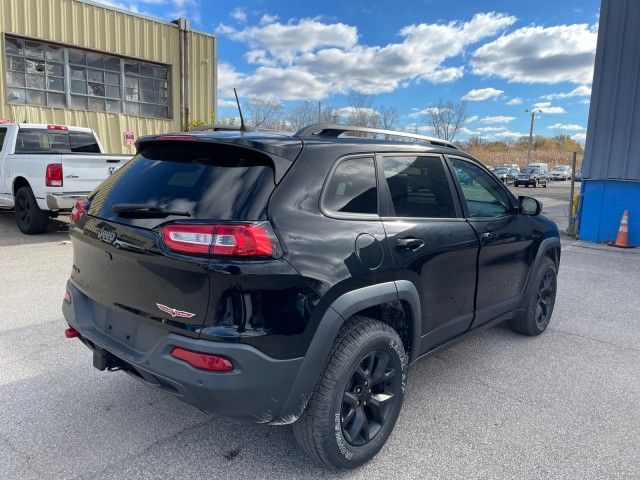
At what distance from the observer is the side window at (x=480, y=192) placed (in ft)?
11.7

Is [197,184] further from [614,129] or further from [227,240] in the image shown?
[614,129]

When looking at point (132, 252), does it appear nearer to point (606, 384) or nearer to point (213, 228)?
point (213, 228)

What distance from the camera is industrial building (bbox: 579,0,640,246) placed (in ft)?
30.1

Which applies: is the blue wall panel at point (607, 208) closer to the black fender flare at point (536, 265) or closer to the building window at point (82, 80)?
the black fender flare at point (536, 265)

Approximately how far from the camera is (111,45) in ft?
55.6

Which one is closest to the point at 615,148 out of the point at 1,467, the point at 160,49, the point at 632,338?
the point at 632,338

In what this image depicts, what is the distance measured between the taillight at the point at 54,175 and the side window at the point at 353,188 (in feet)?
23.1

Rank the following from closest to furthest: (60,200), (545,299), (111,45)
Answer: (545,299)
(60,200)
(111,45)

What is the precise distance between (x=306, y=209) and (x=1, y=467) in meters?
2.02

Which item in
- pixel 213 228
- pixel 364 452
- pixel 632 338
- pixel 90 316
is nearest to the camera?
pixel 213 228

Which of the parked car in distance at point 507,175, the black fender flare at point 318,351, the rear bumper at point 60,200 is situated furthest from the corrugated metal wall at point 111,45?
the parked car in distance at point 507,175

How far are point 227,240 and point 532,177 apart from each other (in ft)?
140

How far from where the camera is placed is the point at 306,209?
7.82ft

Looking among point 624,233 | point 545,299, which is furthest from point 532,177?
point 545,299
